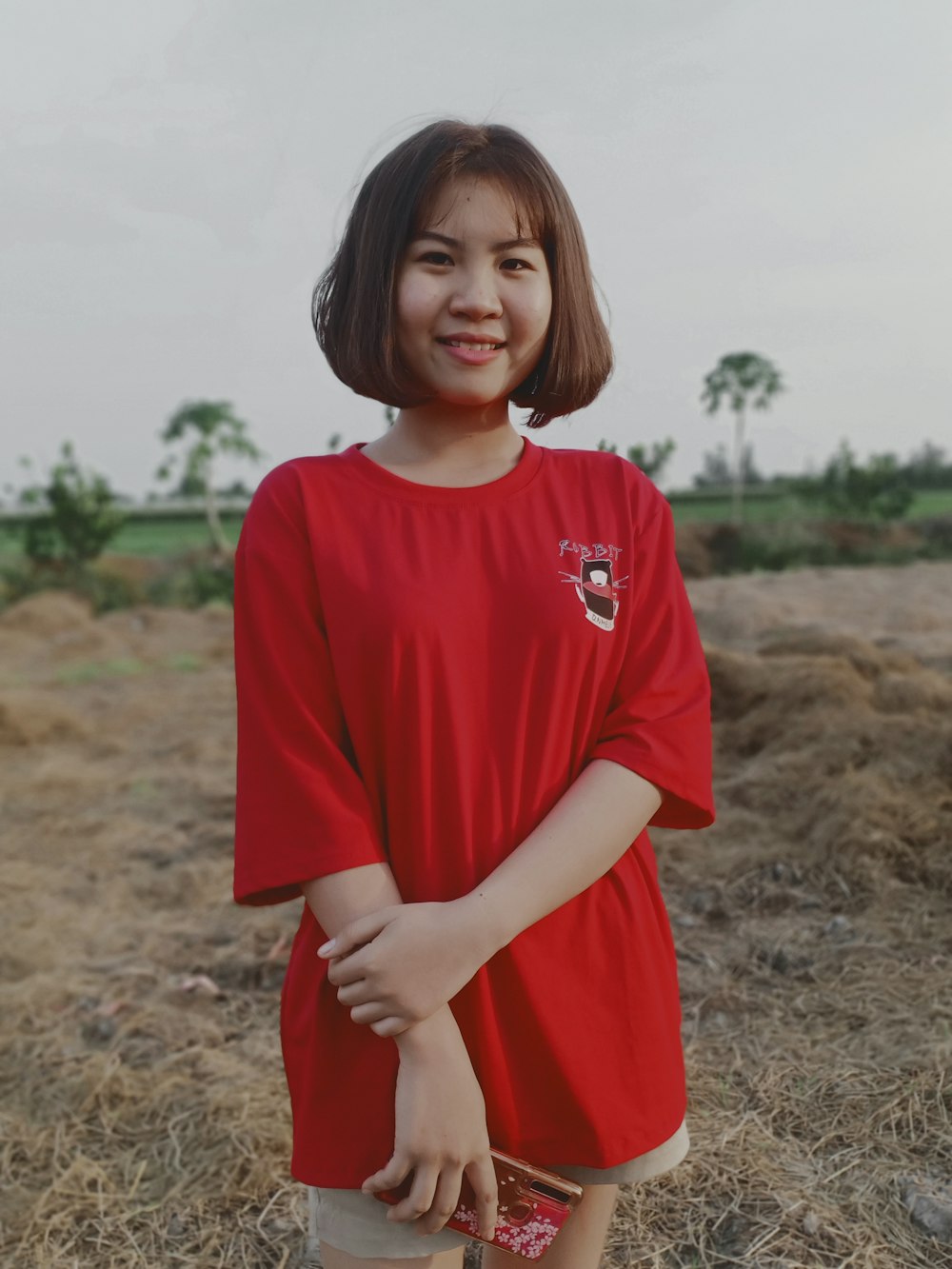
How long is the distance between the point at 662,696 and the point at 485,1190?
1.79 feet

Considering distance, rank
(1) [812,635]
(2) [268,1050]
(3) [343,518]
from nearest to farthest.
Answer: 1. (3) [343,518]
2. (2) [268,1050]
3. (1) [812,635]

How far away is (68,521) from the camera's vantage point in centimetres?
1027

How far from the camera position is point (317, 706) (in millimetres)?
1158

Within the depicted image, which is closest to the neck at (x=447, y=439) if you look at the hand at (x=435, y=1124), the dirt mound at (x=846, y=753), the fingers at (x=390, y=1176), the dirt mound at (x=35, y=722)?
the hand at (x=435, y=1124)

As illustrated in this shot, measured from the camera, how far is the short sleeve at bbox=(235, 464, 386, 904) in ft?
3.64

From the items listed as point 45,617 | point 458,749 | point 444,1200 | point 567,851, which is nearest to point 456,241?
point 458,749

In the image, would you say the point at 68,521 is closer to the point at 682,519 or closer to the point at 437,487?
the point at 682,519

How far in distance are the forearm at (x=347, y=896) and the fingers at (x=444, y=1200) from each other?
26 cm

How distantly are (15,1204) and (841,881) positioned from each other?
7.37ft

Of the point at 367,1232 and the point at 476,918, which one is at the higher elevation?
the point at 476,918

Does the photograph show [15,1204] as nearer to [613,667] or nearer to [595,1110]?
[595,1110]

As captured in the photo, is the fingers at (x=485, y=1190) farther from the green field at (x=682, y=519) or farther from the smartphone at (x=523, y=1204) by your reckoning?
the green field at (x=682, y=519)

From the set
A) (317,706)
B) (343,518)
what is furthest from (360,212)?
(317,706)

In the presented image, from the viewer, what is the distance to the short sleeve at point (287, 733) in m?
1.11
